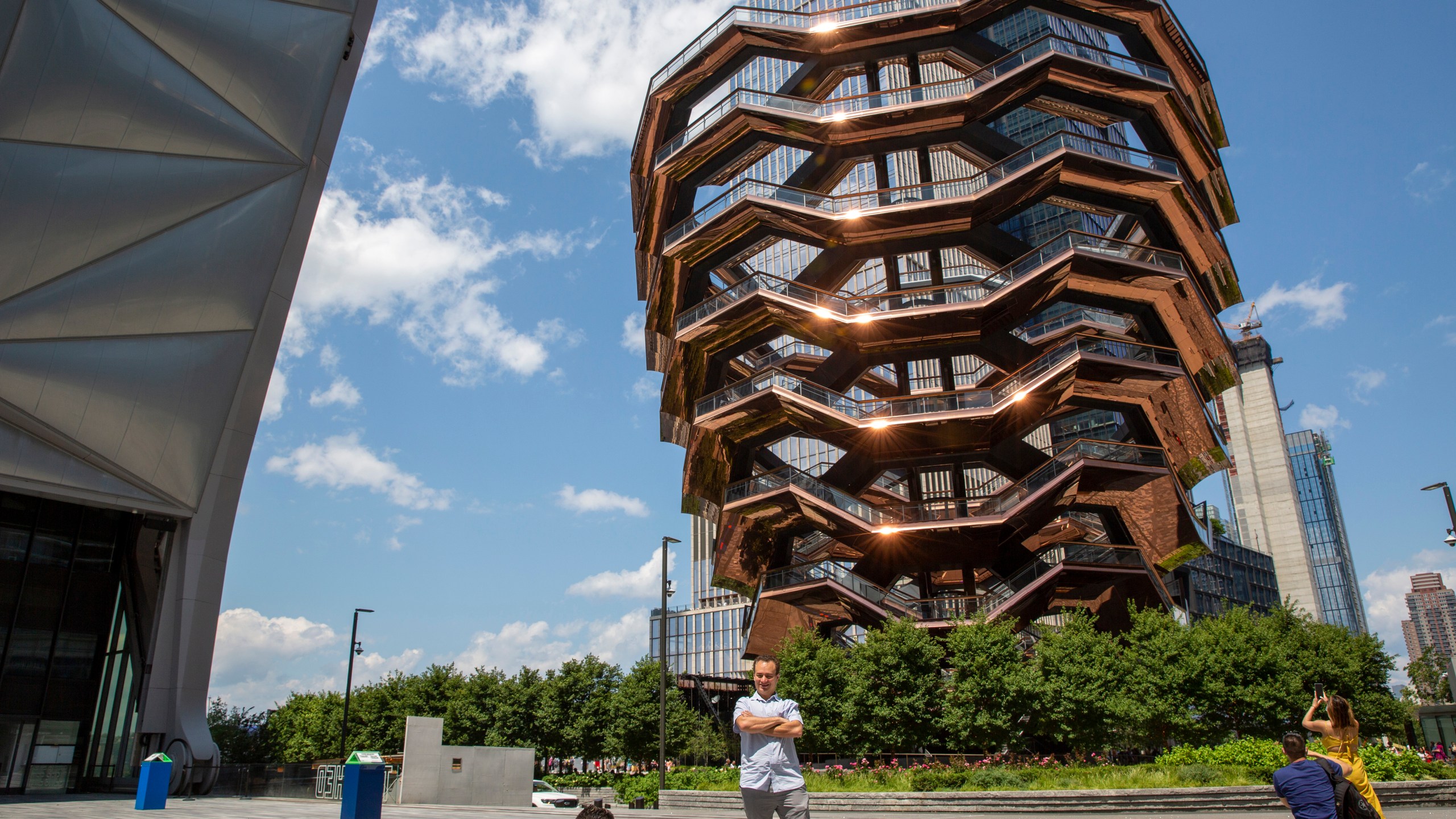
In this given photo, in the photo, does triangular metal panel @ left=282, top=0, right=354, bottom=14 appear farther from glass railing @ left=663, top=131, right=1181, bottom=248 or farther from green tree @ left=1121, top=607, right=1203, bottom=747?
green tree @ left=1121, top=607, right=1203, bottom=747

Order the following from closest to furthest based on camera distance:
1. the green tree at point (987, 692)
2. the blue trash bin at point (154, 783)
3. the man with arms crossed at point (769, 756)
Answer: the man with arms crossed at point (769, 756), the blue trash bin at point (154, 783), the green tree at point (987, 692)

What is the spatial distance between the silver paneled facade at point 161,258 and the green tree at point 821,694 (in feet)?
64.6

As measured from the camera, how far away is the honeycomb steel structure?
40.2 metres

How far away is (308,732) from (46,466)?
37121 millimetres

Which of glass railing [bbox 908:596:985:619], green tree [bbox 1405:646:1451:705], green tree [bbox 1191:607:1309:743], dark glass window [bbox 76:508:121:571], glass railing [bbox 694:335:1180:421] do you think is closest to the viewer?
green tree [bbox 1191:607:1309:743]

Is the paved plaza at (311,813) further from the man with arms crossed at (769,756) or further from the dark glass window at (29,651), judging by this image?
the man with arms crossed at (769,756)

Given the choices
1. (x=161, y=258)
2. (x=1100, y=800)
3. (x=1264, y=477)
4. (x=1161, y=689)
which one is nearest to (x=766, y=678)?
(x=1100, y=800)

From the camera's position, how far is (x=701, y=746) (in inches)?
1977

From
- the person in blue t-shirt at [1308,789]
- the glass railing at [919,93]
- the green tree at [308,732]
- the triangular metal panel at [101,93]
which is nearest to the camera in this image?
the person in blue t-shirt at [1308,789]

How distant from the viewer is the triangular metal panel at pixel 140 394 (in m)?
25.7

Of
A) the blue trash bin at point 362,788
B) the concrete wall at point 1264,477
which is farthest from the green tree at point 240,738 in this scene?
the concrete wall at point 1264,477

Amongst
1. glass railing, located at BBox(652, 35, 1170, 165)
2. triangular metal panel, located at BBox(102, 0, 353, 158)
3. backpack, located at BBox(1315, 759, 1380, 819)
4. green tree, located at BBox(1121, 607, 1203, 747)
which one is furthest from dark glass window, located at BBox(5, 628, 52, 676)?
backpack, located at BBox(1315, 759, 1380, 819)

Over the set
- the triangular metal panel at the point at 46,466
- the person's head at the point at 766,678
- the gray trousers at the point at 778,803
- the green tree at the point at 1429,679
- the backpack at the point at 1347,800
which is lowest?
the backpack at the point at 1347,800

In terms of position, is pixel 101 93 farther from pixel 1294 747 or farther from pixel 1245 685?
pixel 1245 685
